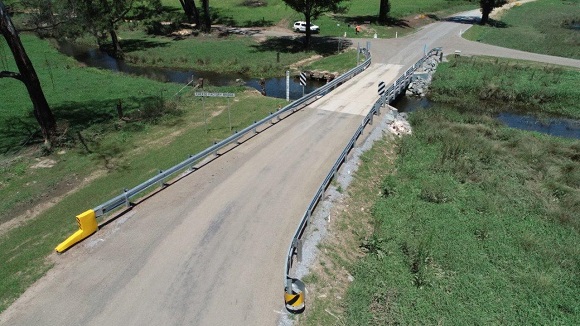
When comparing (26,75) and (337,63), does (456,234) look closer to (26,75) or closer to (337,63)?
(26,75)

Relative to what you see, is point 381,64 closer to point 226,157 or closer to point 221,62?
point 221,62

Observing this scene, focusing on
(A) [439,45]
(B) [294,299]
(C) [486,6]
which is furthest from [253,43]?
(B) [294,299]

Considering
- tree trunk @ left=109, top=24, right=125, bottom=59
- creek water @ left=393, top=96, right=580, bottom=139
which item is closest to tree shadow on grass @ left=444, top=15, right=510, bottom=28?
→ creek water @ left=393, top=96, right=580, bottom=139

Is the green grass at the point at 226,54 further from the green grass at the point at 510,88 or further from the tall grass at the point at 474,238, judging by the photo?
the tall grass at the point at 474,238

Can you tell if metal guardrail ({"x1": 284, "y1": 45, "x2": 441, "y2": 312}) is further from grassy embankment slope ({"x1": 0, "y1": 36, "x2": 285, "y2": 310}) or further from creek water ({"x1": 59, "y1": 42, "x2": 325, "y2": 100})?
creek water ({"x1": 59, "y1": 42, "x2": 325, "y2": 100})

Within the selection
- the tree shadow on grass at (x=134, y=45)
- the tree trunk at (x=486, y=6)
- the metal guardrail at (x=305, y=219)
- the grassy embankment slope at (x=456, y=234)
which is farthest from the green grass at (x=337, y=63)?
the tree trunk at (x=486, y=6)

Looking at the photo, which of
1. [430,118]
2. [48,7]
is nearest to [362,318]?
[430,118]
